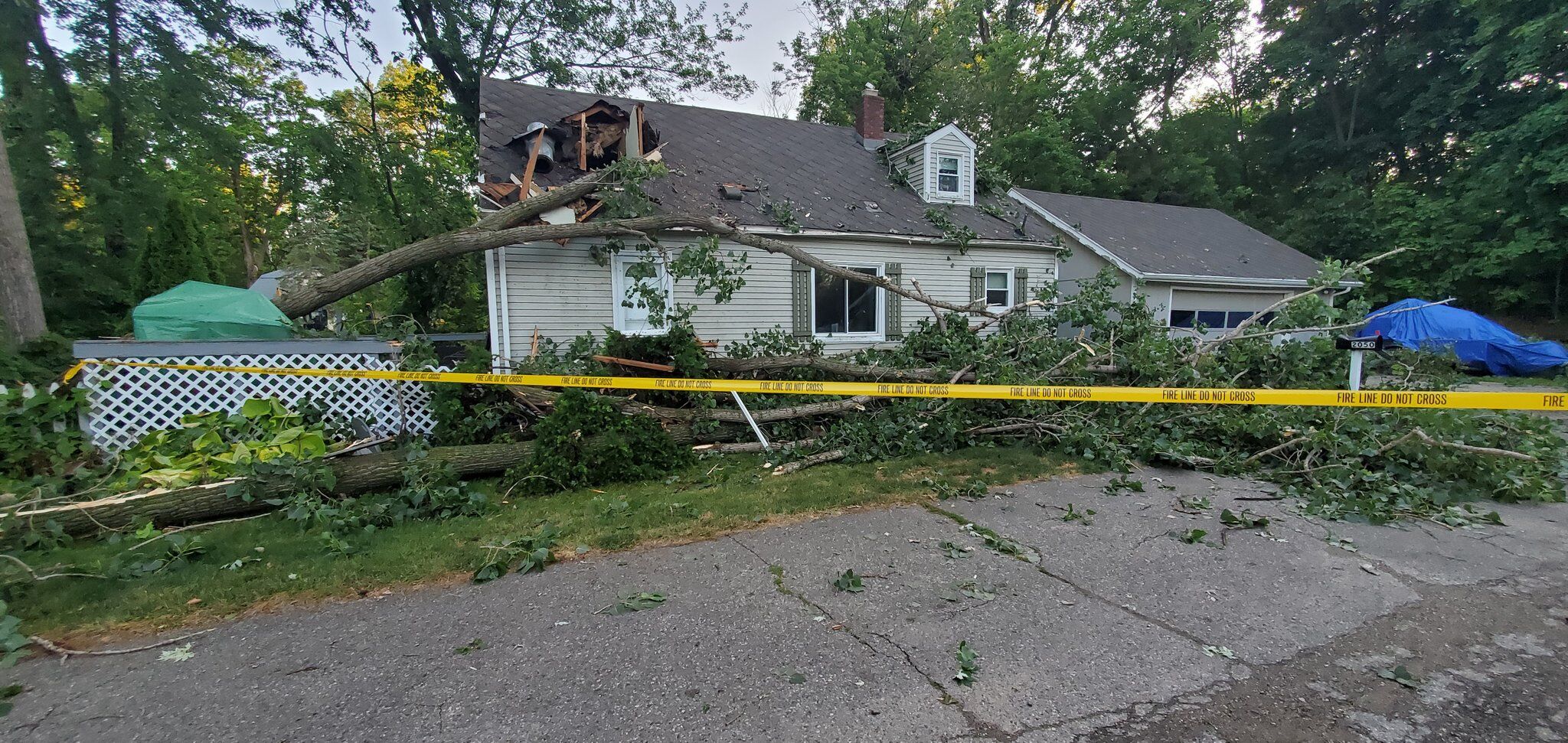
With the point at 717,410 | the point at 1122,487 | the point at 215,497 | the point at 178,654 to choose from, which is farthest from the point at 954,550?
the point at 215,497

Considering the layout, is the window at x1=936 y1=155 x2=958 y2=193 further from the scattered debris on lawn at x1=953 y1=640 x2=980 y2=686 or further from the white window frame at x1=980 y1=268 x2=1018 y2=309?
the scattered debris on lawn at x1=953 y1=640 x2=980 y2=686

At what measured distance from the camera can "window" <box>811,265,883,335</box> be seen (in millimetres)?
11641

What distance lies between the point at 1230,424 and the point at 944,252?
22.3 feet

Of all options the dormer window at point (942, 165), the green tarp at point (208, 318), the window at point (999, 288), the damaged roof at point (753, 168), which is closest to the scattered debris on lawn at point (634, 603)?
the green tarp at point (208, 318)

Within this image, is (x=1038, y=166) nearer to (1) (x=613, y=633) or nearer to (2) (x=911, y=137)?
(2) (x=911, y=137)

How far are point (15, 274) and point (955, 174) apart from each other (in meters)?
14.4

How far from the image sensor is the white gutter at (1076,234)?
15.2 m

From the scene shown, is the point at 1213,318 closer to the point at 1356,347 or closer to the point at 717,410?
the point at 1356,347

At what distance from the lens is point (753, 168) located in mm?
12430

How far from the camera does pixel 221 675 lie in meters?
2.84

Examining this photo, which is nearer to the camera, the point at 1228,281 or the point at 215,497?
the point at 215,497

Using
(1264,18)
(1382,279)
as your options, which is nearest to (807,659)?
(1382,279)

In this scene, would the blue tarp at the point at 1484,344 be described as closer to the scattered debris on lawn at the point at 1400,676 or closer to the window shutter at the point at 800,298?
the window shutter at the point at 800,298

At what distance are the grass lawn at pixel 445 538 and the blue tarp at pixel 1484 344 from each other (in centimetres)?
1576
